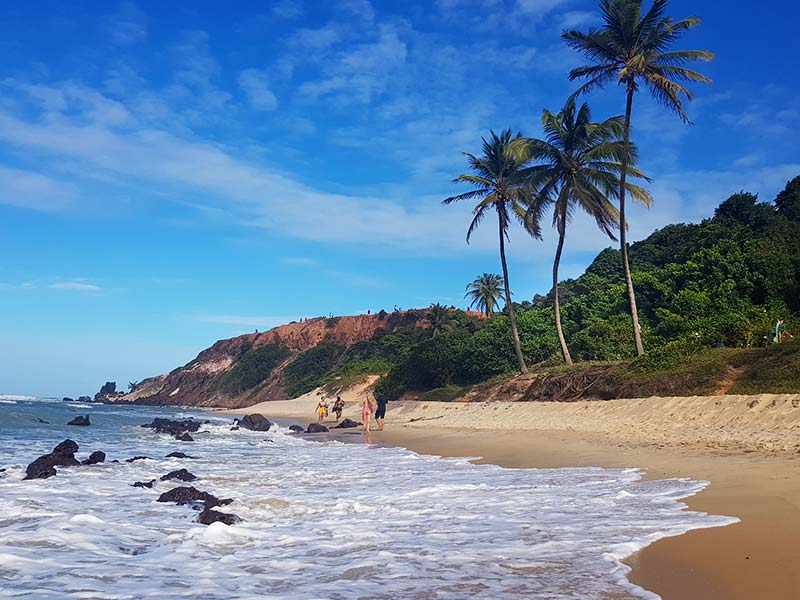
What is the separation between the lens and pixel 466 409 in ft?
86.1

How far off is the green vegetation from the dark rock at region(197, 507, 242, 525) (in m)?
81.1

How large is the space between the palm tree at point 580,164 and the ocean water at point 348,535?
56.4ft

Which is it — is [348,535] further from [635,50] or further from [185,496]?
[635,50]

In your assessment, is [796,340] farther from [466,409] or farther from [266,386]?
[266,386]

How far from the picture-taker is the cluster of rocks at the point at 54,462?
10.7 meters

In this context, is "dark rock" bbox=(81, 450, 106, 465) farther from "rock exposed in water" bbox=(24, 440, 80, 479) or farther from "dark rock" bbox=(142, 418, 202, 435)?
"dark rock" bbox=(142, 418, 202, 435)

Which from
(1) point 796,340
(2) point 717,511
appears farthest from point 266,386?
(2) point 717,511

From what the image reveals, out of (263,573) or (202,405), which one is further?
(202,405)

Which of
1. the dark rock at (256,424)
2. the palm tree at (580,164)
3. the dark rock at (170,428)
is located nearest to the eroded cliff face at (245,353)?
the dark rock at (256,424)

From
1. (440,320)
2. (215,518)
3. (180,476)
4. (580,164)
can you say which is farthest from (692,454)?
(440,320)

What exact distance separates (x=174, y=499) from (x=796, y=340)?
49.9 ft

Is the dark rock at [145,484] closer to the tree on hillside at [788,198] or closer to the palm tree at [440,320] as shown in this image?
the tree on hillside at [788,198]

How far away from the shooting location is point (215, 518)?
694 cm

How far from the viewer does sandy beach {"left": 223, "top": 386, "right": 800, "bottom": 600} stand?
4277mm
